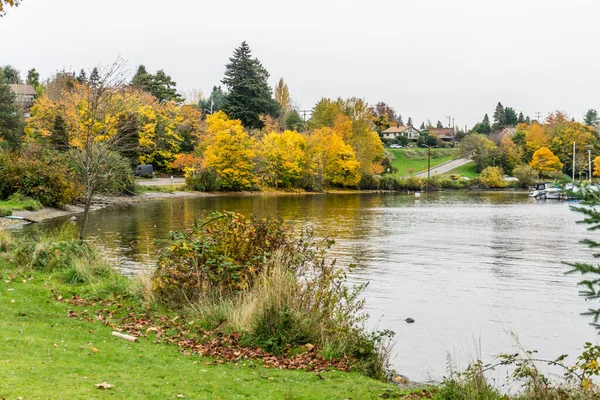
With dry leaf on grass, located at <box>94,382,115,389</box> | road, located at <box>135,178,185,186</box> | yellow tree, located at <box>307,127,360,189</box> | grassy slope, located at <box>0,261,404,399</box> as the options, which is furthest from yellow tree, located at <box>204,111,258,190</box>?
dry leaf on grass, located at <box>94,382,115,389</box>

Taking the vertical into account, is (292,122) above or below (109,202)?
above

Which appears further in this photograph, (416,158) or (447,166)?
(416,158)

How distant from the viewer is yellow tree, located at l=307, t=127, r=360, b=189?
267 feet

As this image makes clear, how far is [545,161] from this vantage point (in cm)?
10331

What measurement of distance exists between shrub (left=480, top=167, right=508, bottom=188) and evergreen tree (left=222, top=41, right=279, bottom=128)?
137ft

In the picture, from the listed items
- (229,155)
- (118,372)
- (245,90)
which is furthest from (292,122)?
(118,372)

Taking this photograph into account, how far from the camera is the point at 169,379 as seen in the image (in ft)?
22.7

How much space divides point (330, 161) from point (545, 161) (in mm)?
46080

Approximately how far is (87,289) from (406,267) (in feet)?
40.6

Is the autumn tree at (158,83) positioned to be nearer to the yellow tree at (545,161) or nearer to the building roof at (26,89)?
the building roof at (26,89)

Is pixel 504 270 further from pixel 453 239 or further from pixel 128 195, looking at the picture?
pixel 128 195

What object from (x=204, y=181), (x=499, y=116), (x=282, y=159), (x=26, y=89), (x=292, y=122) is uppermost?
(x=499, y=116)

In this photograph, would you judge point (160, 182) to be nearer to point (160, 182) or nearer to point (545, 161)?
point (160, 182)

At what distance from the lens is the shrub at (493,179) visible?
99688 mm
